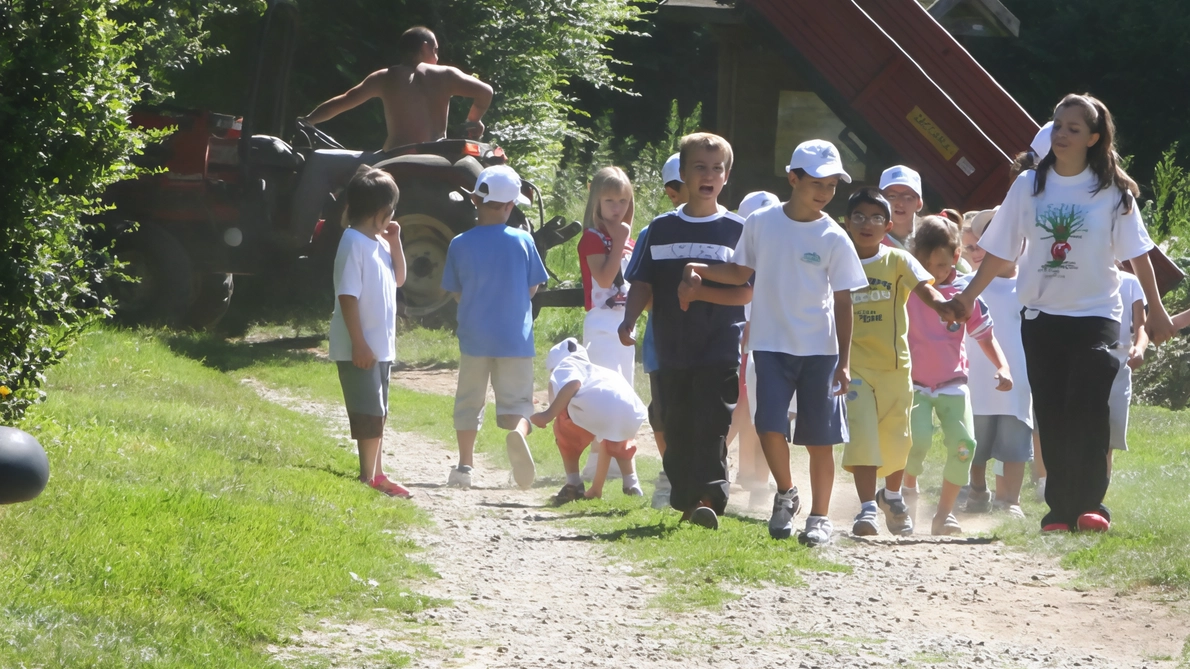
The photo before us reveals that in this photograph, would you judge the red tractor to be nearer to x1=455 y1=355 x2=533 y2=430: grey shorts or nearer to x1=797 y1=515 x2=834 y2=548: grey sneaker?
x1=455 y1=355 x2=533 y2=430: grey shorts

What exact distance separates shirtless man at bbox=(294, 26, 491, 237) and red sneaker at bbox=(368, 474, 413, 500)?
4.96m

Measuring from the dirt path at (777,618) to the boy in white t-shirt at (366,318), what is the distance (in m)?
1.01

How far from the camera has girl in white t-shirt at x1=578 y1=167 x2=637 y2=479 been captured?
7840mm

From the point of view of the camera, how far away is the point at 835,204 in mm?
14953

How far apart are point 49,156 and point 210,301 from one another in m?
7.99

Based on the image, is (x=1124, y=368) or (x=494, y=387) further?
(x=494, y=387)

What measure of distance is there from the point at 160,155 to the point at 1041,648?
9.38 m

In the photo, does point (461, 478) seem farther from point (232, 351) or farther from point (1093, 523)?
point (232, 351)

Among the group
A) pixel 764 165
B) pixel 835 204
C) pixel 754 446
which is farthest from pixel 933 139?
pixel 754 446

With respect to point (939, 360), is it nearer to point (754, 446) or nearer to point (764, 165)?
point (754, 446)

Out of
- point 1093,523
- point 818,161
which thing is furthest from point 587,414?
point 1093,523

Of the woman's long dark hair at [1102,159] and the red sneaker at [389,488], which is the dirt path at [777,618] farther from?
the woman's long dark hair at [1102,159]

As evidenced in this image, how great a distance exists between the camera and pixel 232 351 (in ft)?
40.2

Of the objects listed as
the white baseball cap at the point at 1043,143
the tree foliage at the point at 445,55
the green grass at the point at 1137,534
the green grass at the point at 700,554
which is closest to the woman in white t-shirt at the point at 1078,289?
the green grass at the point at 1137,534
